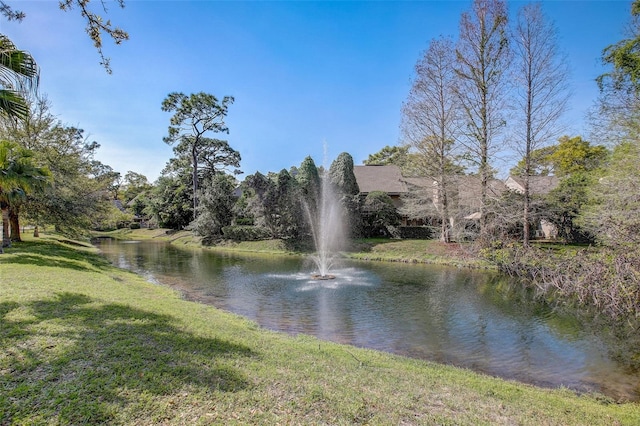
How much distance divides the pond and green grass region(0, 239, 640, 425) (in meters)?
1.38

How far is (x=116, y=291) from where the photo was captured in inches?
368

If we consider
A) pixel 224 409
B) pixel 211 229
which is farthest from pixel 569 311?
pixel 211 229

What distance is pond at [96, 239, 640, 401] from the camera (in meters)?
7.22

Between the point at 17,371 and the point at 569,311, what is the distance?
14131mm

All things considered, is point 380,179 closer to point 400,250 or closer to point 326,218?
point 326,218

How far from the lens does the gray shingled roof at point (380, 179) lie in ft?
117

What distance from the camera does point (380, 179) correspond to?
122 feet

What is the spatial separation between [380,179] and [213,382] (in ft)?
112

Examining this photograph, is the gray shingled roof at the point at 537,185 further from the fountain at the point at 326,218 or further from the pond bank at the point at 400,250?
the fountain at the point at 326,218

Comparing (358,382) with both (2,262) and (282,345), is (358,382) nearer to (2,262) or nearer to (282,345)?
(282,345)

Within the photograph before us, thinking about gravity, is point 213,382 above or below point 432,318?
above

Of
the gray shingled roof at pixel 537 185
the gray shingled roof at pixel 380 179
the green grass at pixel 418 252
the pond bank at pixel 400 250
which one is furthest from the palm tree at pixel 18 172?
the gray shingled roof at pixel 380 179

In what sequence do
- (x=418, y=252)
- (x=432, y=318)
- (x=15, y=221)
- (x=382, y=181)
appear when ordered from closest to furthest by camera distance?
(x=432, y=318) → (x=15, y=221) → (x=418, y=252) → (x=382, y=181)

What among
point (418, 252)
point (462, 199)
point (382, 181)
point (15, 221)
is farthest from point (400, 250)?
point (15, 221)
